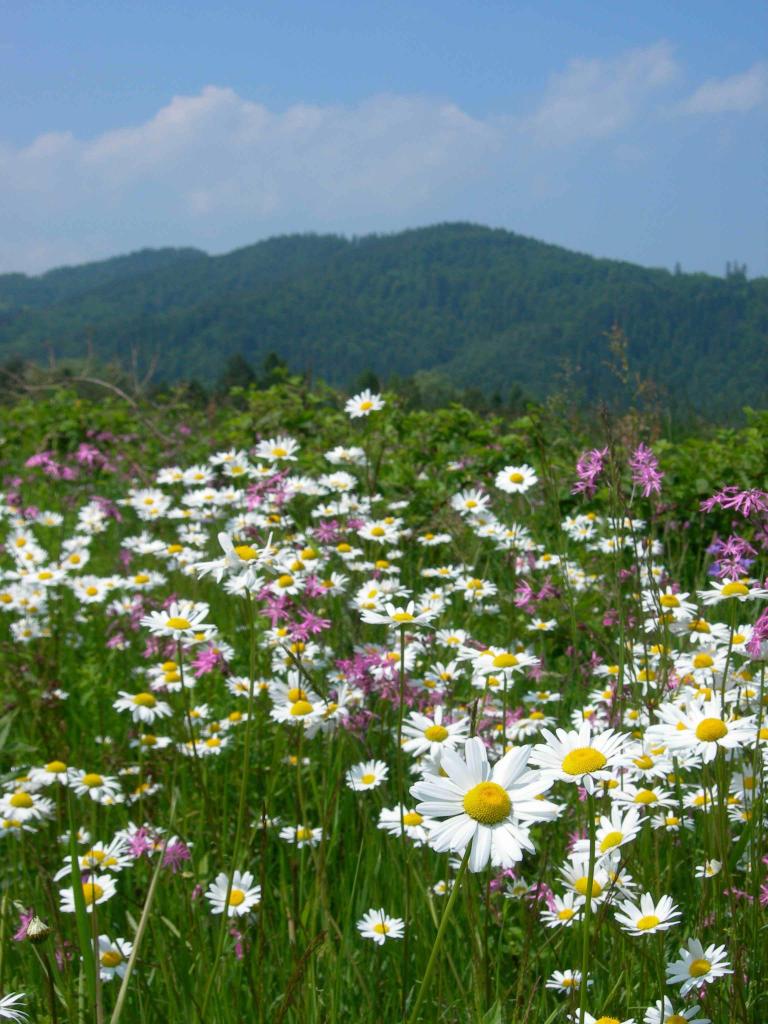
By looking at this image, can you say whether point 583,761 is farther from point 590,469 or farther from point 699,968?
point 590,469

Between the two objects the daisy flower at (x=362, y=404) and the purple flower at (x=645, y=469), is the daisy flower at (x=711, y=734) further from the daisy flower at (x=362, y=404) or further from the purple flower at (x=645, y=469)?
the daisy flower at (x=362, y=404)

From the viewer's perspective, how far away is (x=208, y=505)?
432cm

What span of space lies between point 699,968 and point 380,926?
0.72 m

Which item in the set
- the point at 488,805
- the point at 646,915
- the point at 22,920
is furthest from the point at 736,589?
the point at 22,920

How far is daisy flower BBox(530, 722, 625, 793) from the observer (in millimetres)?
1201

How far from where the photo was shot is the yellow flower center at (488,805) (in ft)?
3.32

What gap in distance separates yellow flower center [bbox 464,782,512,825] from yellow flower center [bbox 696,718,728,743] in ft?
1.99

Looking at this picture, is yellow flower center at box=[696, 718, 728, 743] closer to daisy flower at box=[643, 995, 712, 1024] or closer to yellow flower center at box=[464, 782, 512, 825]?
daisy flower at box=[643, 995, 712, 1024]

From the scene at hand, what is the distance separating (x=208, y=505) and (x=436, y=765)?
3.18 m

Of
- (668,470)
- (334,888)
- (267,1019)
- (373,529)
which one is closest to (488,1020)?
(267,1019)

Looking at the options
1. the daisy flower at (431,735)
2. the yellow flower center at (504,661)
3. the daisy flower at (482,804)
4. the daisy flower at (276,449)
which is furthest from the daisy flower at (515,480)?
the daisy flower at (482,804)

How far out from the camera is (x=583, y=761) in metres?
1.23

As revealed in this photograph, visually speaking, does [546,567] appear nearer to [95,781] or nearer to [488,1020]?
[95,781]

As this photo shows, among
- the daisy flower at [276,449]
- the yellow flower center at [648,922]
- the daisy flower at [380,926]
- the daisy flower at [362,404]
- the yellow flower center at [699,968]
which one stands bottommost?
the daisy flower at [380,926]
